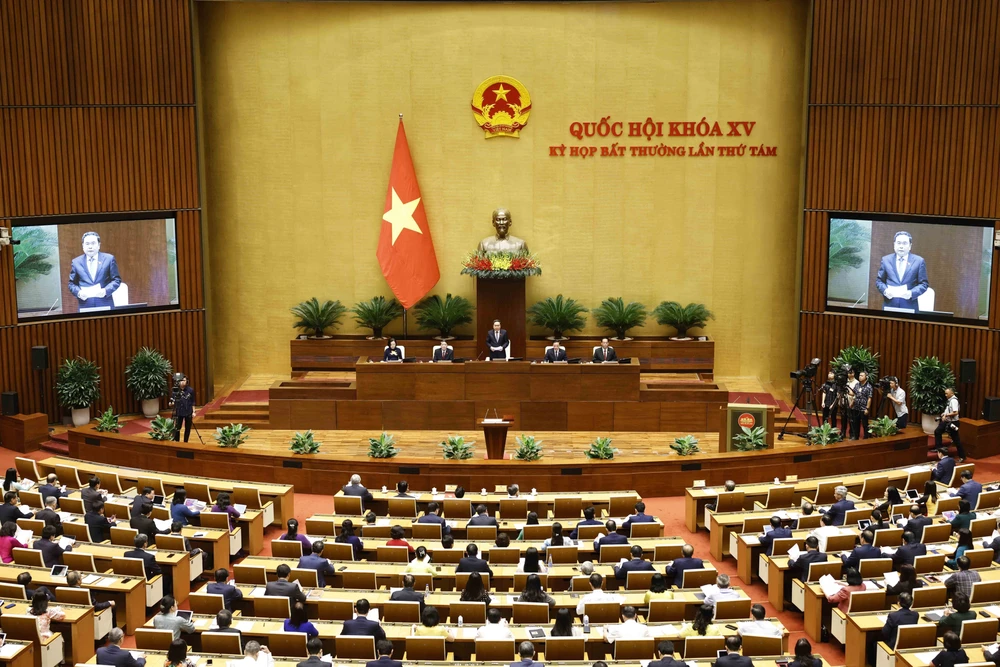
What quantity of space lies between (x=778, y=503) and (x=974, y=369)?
5517mm

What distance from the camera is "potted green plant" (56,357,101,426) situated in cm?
1830

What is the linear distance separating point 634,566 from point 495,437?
4.60 m

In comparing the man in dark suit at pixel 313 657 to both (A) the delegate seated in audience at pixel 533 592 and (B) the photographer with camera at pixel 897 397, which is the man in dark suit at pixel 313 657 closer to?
(A) the delegate seated in audience at pixel 533 592

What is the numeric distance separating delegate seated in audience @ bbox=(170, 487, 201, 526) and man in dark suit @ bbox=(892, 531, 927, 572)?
25.2 ft

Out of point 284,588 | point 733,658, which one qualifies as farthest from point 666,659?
point 284,588

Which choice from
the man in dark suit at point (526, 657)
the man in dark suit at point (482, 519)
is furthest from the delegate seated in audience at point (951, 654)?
the man in dark suit at point (482, 519)

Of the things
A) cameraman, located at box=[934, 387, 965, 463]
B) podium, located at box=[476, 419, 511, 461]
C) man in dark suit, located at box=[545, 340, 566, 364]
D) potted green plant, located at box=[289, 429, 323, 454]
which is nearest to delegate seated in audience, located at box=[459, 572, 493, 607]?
podium, located at box=[476, 419, 511, 461]

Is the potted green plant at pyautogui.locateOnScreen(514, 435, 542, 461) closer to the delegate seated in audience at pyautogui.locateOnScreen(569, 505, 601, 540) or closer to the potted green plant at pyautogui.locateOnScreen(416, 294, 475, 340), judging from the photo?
the delegate seated in audience at pyautogui.locateOnScreen(569, 505, 601, 540)

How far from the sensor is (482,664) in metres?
9.42

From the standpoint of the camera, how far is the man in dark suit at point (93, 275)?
1889cm

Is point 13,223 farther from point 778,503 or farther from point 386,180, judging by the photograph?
point 778,503

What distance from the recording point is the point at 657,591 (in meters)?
10.4

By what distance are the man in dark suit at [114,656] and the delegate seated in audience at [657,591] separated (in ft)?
14.9

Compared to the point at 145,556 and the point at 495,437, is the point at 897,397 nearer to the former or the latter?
the point at 495,437
